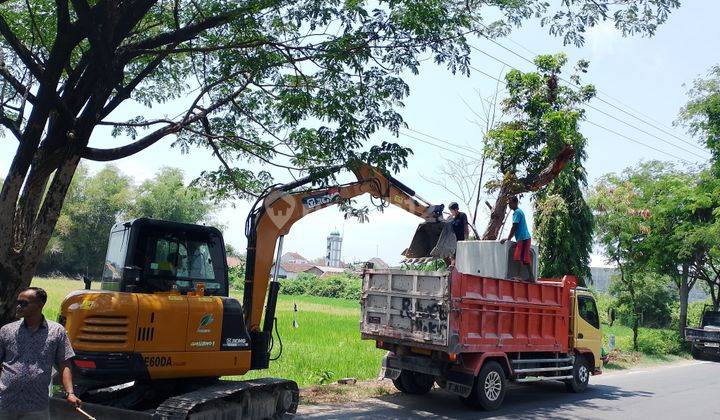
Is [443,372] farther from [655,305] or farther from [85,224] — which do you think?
[85,224]

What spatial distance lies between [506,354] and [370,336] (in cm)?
247

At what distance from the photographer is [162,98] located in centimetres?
1253

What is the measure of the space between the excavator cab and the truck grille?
595 millimetres

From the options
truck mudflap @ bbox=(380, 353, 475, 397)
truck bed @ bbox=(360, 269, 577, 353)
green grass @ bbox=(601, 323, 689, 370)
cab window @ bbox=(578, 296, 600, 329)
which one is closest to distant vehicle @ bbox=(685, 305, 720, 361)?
green grass @ bbox=(601, 323, 689, 370)

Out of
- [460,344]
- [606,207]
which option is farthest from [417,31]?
[606,207]

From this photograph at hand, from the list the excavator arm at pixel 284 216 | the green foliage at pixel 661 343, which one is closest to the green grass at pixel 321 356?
the excavator arm at pixel 284 216

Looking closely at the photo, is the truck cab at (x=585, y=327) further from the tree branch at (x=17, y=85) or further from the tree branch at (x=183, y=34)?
the tree branch at (x=17, y=85)

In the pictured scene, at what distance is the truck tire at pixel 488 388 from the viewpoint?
10.2m

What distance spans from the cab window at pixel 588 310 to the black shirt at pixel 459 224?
13.7 ft

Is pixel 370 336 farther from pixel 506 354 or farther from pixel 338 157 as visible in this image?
pixel 338 157

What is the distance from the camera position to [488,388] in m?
10.4

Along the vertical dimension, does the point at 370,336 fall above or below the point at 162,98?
below

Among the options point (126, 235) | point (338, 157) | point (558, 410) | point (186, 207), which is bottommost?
point (558, 410)

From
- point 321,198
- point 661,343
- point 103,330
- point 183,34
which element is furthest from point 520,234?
point 661,343
